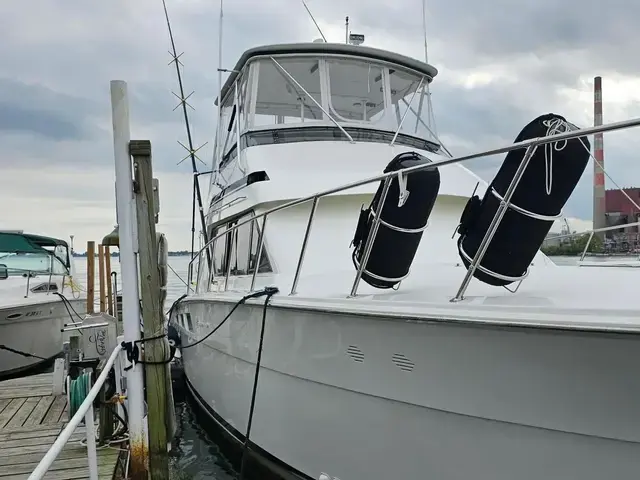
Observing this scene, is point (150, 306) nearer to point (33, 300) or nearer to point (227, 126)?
point (227, 126)

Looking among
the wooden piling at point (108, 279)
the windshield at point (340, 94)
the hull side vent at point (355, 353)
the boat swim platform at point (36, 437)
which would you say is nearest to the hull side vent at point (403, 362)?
the hull side vent at point (355, 353)

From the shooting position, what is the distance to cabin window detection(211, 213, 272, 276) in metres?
5.39

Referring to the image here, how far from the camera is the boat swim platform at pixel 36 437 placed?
14.9ft

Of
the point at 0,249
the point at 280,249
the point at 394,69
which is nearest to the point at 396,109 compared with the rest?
the point at 394,69

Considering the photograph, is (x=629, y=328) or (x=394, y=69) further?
(x=394, y=69)

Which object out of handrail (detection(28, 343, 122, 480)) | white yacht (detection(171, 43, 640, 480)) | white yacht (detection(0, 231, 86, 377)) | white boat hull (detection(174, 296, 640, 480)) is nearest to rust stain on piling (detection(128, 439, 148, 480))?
handrail (detection(28, 343, 122, 480))

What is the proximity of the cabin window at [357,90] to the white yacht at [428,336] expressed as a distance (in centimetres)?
201

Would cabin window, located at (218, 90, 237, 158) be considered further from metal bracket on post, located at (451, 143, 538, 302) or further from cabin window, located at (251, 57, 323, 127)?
metal bracket on post, located at (451, 143, 538, 302)

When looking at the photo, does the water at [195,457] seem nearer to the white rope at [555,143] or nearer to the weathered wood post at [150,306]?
the weathered wood post at [150,306]

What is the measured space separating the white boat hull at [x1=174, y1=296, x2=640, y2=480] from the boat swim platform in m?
1.57

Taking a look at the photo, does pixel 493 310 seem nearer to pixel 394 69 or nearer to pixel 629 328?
pixel 629 328

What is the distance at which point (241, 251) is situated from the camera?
19.0 ft

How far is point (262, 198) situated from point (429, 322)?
2825mm

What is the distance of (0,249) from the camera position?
40.9 feet
